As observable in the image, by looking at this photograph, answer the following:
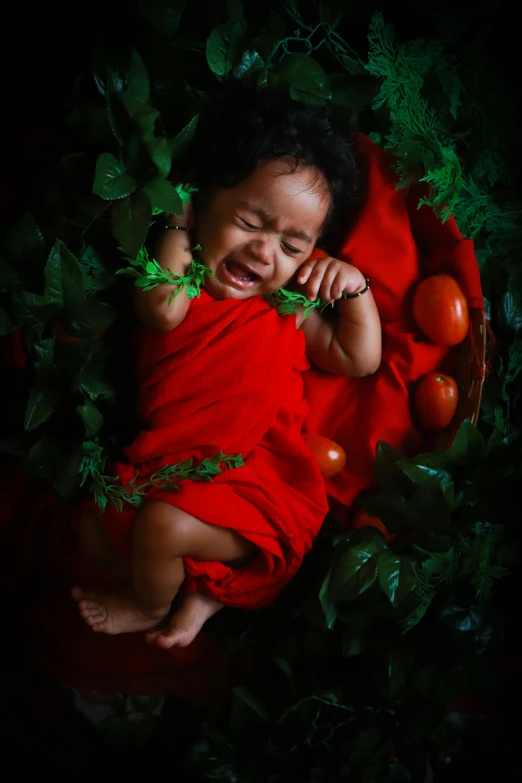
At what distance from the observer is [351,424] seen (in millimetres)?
1040

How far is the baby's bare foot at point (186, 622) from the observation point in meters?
0.94

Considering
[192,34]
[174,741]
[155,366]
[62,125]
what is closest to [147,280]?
[155,366]

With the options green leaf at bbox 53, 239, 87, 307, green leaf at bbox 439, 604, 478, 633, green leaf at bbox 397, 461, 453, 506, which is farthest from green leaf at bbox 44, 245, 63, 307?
green leaf at bbox 439, 604, 478, 633

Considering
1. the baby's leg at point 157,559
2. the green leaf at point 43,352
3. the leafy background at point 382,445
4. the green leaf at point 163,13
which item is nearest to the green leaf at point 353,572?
the leafy background at point 382,445

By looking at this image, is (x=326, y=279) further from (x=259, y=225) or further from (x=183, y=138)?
(x=183, y=138)

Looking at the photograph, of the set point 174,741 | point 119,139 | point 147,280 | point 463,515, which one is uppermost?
point 119,139

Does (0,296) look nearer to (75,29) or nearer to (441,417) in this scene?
(75,29)

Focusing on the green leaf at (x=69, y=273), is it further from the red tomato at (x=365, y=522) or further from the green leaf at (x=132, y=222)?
the red tomato at (x=365, y=522)

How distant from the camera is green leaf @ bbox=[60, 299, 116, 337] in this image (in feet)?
2.90

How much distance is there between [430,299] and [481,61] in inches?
12.6

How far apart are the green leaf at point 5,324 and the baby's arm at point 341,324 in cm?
37

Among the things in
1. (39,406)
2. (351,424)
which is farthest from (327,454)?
(39,406)

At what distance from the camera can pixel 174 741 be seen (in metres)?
0.96

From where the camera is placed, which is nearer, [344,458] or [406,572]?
[406,572]
